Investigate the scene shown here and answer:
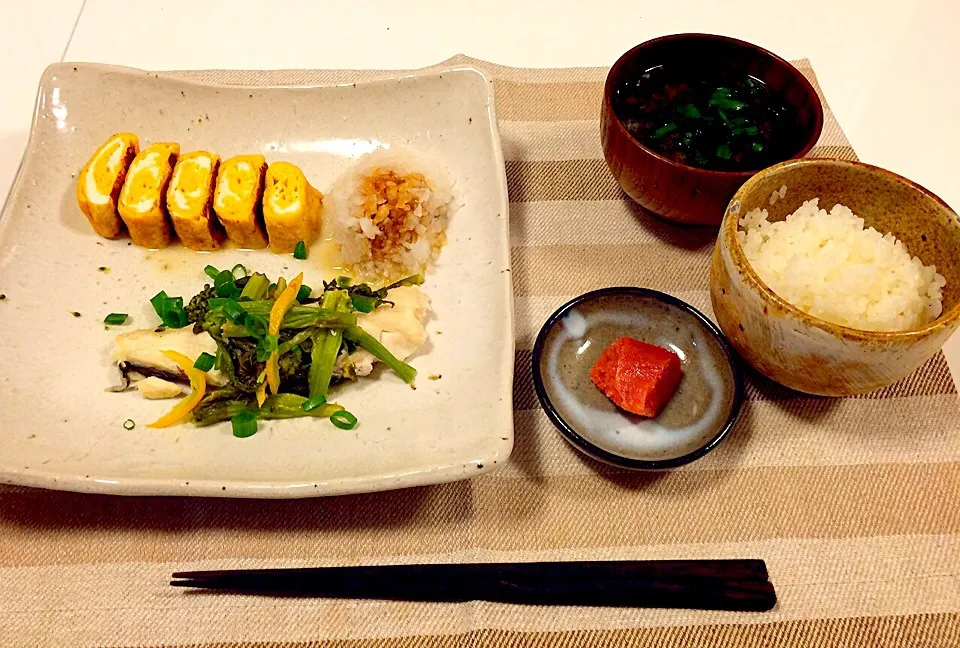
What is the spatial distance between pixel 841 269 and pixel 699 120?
712mm

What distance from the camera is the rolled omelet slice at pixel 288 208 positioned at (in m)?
2.20

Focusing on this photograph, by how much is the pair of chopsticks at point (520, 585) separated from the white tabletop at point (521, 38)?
2.02 meters

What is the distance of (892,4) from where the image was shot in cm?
347

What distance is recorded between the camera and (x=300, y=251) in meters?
2.26

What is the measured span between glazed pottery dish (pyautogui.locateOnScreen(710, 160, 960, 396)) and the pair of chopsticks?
563mm

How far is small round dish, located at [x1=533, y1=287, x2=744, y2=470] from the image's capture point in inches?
69.6

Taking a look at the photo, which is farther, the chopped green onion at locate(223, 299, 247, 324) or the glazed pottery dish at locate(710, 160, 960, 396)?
the chopped green onion at locate(223, 299, 247, 324)

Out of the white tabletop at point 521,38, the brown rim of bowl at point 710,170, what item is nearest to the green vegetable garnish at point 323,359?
the brown rim of bowl at point 710,170

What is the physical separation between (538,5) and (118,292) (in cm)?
235

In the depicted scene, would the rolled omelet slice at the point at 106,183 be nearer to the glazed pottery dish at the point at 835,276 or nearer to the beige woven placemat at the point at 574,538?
the beige woven placemat at the point at 574,538

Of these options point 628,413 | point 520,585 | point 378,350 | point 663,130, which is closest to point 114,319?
point 378,350

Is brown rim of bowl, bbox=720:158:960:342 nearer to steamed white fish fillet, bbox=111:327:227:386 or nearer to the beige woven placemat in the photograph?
the beige woven placemat

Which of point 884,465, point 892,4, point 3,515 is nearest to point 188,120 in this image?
point 3,515

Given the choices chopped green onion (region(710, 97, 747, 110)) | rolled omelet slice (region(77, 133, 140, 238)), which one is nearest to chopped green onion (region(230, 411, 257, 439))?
rolled omelet slice (region(77, 133, 140, 238))
